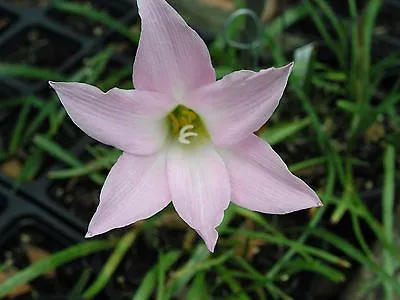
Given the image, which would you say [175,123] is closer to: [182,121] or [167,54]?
[182,121]

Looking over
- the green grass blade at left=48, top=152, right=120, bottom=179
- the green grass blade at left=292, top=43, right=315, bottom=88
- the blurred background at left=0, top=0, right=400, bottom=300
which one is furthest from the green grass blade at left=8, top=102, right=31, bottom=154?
the green grass blade at left=292, top=43, right=315, bottom=88

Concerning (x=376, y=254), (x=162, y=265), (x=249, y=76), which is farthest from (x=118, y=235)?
(x=249, y=76)

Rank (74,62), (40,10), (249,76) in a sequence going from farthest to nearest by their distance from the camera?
(40,10) → (74,62) → (249,76)

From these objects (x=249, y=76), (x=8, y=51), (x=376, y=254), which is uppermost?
(x=249, y=76)

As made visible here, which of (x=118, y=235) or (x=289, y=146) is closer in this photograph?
(x=118, y=235)

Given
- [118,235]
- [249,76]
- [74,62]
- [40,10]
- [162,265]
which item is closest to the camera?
[249,76]

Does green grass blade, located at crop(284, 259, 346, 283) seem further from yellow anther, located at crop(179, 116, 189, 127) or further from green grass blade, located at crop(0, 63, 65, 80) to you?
green grass blade, located at crop(0, 63, 65, 80)

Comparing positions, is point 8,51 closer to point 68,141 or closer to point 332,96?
point 68,141

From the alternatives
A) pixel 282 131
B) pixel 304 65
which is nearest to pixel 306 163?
pixel 282 131
